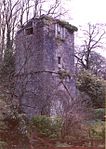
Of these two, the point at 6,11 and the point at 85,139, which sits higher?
the point at 6,11

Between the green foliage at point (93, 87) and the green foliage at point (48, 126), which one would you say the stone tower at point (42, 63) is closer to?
the green foliage at point (93, 87)

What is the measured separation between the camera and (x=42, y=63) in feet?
74.7

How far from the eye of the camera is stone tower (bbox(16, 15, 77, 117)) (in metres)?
22.2

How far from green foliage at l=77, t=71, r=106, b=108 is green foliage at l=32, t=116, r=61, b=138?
10778mm

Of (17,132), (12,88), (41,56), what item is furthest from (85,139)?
(41,56)

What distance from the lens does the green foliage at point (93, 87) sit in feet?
90.9

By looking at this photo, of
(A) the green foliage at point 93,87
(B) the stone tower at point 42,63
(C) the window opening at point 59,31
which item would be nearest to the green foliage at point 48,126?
(B) the stone tower at point 42,63

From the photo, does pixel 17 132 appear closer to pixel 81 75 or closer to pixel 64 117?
pixel 64 117

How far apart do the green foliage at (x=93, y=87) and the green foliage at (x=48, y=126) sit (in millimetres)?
10778

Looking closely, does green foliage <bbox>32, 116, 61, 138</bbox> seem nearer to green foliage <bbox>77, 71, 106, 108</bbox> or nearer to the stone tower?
the stone tower

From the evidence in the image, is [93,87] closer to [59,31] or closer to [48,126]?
Answer: [59,31]

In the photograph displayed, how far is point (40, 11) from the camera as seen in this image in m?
29.7

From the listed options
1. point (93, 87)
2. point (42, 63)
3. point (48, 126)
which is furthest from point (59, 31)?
point (48, 126)

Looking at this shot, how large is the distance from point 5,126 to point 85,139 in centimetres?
345
